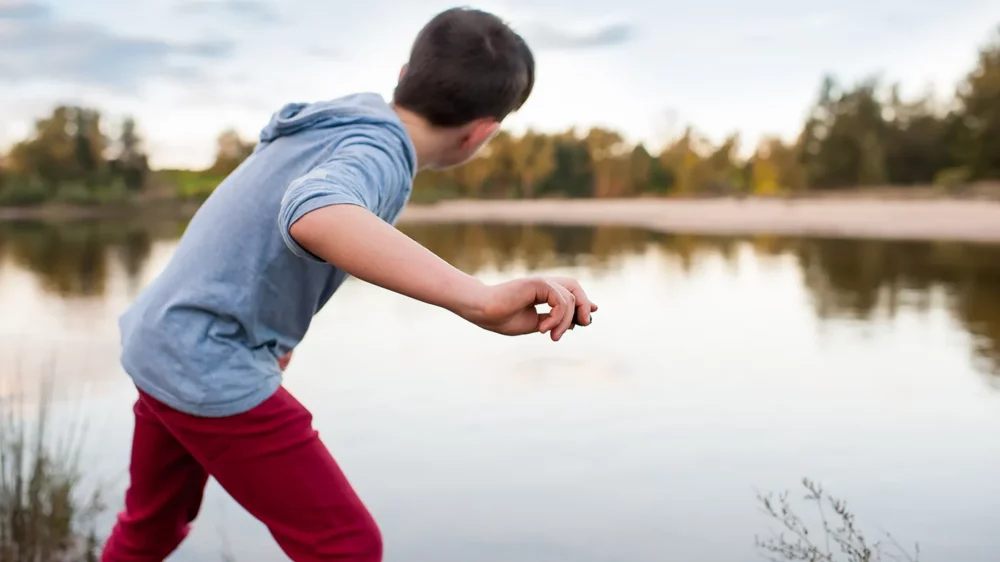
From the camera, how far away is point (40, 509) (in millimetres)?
2480

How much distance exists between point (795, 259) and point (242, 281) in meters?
13.0

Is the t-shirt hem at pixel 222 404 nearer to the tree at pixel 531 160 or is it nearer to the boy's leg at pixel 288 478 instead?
the boy's leg at pixel 288 478

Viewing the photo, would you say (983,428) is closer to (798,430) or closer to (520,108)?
(798,430)

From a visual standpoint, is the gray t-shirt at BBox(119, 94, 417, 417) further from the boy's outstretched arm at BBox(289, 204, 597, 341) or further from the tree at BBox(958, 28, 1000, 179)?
the tree at BBox(958, 28, 1000, 179)

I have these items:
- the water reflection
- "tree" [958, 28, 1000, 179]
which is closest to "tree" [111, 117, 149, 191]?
the water reflection

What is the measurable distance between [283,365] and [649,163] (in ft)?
156

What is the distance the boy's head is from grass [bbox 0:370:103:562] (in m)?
1.56

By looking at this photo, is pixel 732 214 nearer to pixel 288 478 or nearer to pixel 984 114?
pixel 984 114

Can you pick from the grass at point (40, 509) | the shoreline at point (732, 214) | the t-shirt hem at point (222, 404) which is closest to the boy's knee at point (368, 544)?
the t-shirt hem at point (222, 404)

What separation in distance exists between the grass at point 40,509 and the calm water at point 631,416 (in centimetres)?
26

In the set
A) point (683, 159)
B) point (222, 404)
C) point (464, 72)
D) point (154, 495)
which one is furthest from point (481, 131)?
point (683, 159)

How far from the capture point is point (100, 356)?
6.33 meters

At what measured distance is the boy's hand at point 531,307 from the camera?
1070 mm

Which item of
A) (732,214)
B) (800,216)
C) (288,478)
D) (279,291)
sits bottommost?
(732,214)
